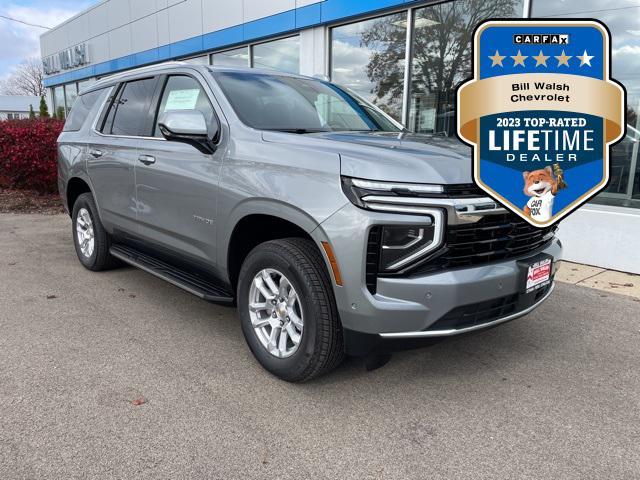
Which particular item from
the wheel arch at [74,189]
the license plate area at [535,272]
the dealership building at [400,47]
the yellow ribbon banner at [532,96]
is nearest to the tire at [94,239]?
the wheel arch at [74,189]

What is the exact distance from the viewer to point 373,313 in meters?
2.50

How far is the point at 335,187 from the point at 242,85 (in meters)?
1.52

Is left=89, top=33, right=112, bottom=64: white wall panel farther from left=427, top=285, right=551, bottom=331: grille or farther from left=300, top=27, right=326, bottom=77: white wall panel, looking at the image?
left=427, top=285, right=551, bottom=331: grille

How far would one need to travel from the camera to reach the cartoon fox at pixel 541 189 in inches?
104

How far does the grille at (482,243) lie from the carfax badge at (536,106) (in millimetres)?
121

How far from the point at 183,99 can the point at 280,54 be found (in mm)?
7241

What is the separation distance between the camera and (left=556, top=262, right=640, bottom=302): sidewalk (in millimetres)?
5160

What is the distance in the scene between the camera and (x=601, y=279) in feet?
18.1

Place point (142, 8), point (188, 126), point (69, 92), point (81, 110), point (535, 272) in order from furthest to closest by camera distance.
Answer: point (69, 92) → point (142, 8) → point (81, 110) → point (188, 126) → point (535, 272)

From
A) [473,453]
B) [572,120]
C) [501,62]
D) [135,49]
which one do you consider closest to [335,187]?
[501,62]

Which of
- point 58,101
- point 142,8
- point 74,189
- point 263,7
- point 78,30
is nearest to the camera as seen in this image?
point 74,189

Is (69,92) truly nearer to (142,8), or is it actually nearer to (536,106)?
(142,8)

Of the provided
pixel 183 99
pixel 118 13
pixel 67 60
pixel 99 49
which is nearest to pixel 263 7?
pixel 183 99

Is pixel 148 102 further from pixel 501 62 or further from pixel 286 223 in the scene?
pixel 501 62
